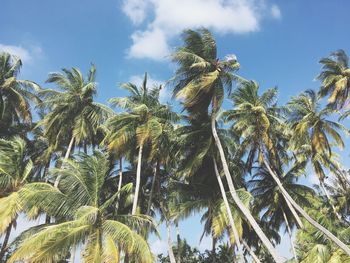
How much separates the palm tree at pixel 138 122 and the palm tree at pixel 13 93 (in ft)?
26.6

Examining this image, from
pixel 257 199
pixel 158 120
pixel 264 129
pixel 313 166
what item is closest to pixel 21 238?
pixel 158 120

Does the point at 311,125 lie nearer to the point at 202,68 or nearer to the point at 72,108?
the point at 202,68

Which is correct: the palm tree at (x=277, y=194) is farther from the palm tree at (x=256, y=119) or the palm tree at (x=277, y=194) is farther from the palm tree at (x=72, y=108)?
the palm tree at (x=72, y=108)

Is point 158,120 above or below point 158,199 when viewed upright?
above

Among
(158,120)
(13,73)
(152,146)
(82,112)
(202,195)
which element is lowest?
(202,195)

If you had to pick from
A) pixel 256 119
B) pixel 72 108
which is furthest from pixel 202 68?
pixel 72 108

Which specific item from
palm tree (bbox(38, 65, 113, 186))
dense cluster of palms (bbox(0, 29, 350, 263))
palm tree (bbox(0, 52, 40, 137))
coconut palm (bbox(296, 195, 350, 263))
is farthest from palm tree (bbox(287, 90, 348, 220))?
palm tree (bbox(0, 52, 40, 137))

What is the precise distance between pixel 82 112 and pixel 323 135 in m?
16.9

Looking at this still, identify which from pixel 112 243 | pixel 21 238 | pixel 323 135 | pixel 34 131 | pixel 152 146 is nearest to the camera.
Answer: pixel 112 243

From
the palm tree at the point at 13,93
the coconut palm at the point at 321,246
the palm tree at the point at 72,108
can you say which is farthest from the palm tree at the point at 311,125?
the palm tree at the point at 13,93

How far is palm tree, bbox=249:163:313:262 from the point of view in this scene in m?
30.4

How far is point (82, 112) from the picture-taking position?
24734mm

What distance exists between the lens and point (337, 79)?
95.5 feet

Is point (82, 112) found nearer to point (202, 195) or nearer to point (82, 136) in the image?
point (82, 136)
